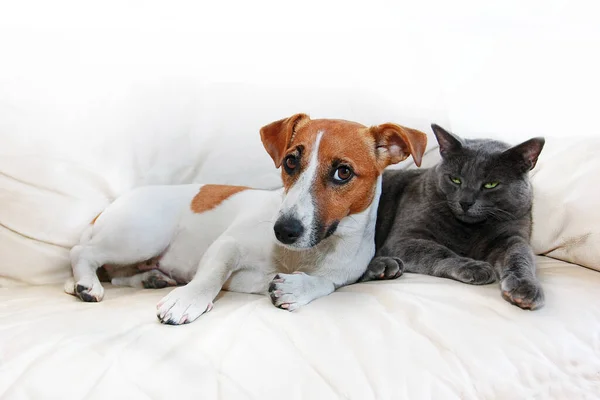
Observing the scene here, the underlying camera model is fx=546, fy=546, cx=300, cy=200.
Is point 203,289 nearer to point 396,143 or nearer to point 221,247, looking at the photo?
point 221,247

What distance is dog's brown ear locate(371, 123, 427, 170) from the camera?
1.80m

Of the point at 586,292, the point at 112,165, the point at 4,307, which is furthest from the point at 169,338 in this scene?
the point at 586,292

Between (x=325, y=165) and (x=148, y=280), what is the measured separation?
2.74ft

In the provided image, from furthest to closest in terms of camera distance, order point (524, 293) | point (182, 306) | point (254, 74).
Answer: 1. point (254, 74)
2. point (524, 293)
3. point (182, 306)

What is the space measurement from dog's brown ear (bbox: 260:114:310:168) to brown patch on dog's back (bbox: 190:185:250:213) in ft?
1.19

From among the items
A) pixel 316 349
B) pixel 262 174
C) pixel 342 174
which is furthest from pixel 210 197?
pixel 316 349

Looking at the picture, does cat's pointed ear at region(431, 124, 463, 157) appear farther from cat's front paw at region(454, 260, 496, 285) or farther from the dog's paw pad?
the dog's paw pad

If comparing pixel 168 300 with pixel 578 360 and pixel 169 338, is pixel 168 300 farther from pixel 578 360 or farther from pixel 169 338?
pixel 578 360

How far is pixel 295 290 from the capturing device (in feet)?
5.55

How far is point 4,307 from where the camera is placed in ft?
5.41

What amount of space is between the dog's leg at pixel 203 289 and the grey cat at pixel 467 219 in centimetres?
53

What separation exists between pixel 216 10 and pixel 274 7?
0.28 m

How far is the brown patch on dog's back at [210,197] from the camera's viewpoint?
7.16ft

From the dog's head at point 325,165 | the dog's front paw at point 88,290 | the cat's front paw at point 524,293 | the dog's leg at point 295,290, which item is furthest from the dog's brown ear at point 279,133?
the cat's front paw at point 524,293
